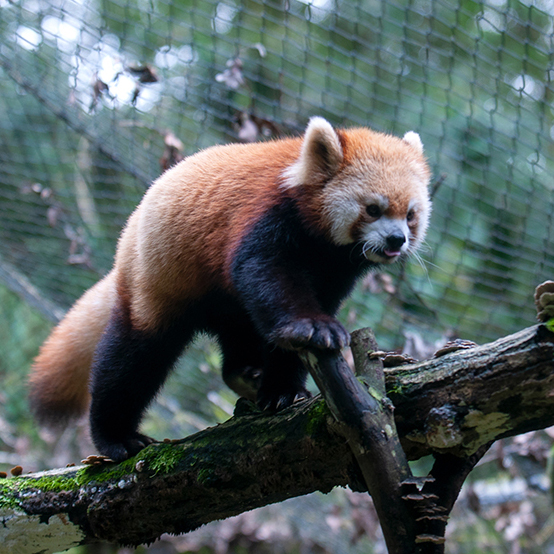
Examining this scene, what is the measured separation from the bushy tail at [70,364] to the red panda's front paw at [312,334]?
1487 millimetres

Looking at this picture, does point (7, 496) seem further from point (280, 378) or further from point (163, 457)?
point (280, 378)

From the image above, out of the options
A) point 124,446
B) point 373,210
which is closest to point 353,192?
point 373,210

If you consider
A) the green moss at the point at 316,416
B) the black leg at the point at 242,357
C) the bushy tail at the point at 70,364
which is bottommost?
the bushy tail at the point at 70,364

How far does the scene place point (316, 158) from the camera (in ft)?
8.14

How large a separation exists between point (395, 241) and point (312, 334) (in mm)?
710

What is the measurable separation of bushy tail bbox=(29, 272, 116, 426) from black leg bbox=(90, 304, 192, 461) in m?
0.49

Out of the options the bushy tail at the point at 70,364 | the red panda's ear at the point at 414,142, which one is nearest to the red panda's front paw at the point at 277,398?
→ the bushy tail at the point at 70,364

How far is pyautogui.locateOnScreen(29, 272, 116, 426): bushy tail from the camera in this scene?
317cm

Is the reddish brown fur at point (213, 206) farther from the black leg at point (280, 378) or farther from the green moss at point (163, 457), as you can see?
the green moss at point (163, 457)

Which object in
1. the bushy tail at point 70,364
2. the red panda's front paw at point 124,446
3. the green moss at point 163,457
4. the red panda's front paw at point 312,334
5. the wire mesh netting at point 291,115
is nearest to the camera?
the red panda's front paw at point 312,334

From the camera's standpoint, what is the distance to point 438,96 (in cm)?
545

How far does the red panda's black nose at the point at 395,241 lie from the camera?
2.36 meters

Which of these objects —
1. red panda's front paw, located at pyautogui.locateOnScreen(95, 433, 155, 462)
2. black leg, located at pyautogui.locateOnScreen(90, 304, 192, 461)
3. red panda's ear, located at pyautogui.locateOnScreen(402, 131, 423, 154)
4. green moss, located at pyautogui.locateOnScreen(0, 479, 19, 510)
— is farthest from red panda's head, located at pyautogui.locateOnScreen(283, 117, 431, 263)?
green moss, located at pyautogui.locateOnScreen(0, 479, 19, 510)

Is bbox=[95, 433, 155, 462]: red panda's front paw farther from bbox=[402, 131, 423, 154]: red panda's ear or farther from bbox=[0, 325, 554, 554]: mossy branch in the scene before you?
bbox=[402, 131, 423, 154]: red panda's ear
